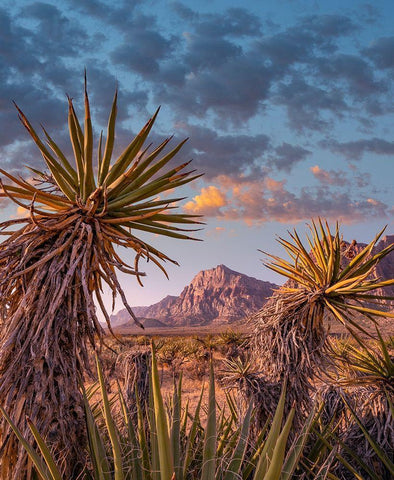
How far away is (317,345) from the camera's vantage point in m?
5.39

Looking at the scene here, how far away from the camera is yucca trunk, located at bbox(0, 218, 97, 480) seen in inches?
111

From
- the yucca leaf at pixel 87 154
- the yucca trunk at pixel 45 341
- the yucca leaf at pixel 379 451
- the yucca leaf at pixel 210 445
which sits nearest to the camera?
the yucca leaf at pixel 210 445

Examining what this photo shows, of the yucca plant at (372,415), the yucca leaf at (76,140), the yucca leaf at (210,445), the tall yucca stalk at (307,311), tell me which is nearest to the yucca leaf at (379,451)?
the yucca plant at (372,415)

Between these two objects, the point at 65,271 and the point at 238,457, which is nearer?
the point at 238,457

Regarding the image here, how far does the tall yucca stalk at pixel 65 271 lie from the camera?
112 inches

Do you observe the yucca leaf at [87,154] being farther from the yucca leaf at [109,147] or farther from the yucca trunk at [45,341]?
the yucca trunk at [45,341]

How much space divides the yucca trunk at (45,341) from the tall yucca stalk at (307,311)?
3.07 m

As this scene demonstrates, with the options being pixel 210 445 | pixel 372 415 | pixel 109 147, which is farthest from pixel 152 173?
pixel 372 415

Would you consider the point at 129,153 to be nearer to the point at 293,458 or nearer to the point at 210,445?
the point at 210,445

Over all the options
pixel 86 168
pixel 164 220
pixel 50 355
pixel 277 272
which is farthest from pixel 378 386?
pixel 86 168

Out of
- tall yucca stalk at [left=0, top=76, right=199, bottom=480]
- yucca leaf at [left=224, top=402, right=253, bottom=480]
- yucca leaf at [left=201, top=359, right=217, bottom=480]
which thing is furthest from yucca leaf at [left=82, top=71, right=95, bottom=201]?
yucca leaf at [left=224, top=402, right=253, bottom=480]

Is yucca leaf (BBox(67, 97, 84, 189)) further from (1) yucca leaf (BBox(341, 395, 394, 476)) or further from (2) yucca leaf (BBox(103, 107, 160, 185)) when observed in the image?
(1) yucca leaf (BBox(341, 395, 394, 476))

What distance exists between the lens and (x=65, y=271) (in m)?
3.25

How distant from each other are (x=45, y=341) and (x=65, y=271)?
0.64 metres
